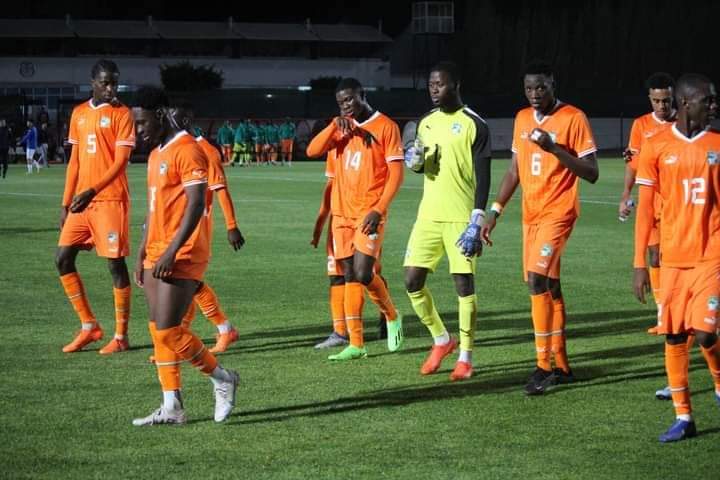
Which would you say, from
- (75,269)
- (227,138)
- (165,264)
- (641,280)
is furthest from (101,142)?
(227,138)

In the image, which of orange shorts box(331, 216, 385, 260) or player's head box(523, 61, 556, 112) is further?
orange shorts box(331, 216, 385, 260)

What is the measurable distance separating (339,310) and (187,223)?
395 cm

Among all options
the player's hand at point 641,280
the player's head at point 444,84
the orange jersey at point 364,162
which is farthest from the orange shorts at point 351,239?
the player's hand at point 641,280

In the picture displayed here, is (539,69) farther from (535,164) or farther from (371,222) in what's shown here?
(371,222)

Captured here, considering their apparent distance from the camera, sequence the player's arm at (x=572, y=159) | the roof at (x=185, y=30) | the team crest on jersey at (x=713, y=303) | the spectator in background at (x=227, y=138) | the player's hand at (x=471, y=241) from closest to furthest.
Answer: the team crest on jersey at (x=713, y=303) → the player's arm at (x=572, y=159) → the player's hand at (x=471, y=241) → the spectator in background at (x=227, y=138) → the roof at (x=185, y=30)

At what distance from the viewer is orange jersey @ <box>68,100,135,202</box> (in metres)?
11.1

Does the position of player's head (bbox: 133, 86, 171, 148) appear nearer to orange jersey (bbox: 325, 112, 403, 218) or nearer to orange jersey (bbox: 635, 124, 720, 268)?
orange jersey (bbox: 635, 124, 720, 268)

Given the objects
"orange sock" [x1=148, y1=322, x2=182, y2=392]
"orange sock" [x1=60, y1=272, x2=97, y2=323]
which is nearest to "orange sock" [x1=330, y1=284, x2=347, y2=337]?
"orange sock" [x1=60, y1=272, x2=97, y2=323]

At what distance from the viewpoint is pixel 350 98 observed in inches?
410

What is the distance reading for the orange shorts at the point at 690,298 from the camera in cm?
734

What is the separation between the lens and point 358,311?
35.5ft

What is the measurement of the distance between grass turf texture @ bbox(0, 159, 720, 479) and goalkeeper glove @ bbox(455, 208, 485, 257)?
38.5 inches

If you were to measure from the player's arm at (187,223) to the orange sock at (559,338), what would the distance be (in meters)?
3.13

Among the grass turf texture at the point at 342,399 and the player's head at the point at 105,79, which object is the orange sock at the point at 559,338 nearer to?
the grass turf texture at the point at 342,399
